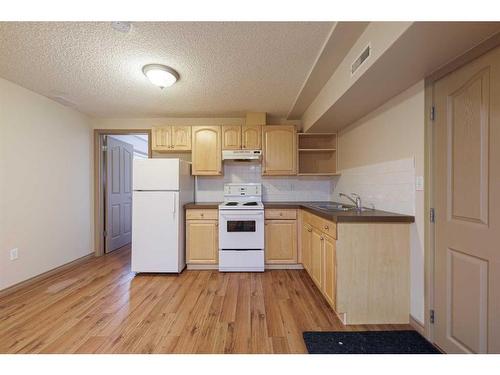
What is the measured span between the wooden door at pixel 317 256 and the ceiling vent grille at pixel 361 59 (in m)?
1.51

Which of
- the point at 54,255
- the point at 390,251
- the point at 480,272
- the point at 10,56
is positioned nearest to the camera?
the point at 480,272

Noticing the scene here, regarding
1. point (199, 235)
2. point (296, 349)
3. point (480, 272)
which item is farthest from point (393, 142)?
point (199, 235)

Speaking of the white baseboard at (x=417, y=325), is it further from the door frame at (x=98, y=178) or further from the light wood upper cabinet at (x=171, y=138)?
the door frame at (x=98, y=178)

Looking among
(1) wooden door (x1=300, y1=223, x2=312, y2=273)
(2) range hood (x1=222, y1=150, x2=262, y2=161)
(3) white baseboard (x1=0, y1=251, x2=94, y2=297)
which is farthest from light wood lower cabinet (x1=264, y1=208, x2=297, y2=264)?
(3) white baseboard (x1=0, y1=251, x2=94, y2=297)

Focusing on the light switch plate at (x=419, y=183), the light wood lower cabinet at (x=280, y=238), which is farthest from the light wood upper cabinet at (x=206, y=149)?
the light switch plate at (x=419, y=183)

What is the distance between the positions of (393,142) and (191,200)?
110 inches

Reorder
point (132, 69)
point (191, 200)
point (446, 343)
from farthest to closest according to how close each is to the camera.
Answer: point (191, 200)
point (132, 69)
point (446, 343)

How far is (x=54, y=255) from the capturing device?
296 cm

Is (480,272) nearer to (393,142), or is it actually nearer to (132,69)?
(393,142)

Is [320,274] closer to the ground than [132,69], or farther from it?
closer to the ground

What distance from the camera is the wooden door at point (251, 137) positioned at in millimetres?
3336

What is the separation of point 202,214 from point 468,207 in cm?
269

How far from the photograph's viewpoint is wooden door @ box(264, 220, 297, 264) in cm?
310

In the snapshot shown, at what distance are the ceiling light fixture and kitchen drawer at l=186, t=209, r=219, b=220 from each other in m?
1.63
